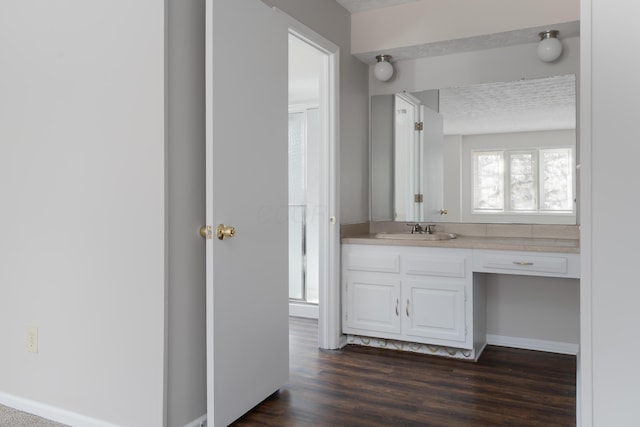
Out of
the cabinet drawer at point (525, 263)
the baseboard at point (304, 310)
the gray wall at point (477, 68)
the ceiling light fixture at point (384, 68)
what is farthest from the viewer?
the baseboard at point (304, 310)

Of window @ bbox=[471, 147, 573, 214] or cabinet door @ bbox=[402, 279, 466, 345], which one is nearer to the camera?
cabinet door @ bbox=[402, 279, 466, 345]

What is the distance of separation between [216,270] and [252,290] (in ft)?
1.09

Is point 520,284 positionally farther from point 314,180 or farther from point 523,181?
point 314,180

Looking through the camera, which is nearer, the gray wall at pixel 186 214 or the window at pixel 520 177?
the gray wall at pixel 186 214

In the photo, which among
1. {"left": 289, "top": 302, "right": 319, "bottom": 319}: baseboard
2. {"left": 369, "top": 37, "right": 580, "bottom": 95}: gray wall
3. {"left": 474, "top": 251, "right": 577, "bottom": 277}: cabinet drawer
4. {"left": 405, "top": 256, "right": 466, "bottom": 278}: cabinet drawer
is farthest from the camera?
{"left": 289, "top": 302, "right": 319, "bottom": 319}: baseboard

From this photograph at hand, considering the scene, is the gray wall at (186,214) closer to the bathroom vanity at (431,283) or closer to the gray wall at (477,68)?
the bathroom vanity at (431,283)

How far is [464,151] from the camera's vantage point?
3.64 metres

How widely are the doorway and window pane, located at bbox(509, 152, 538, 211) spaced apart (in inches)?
49.0

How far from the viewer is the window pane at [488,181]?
11.6 ft
